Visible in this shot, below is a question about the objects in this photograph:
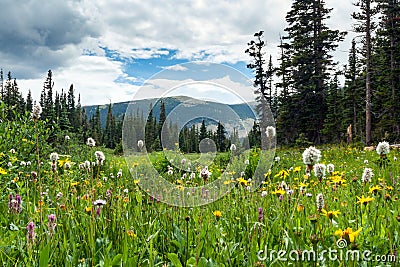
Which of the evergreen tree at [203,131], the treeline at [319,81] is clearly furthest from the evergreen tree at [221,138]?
the treeline at [319,81]

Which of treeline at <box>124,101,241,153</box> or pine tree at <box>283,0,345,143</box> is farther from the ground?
pine tree at <box>283,0,345,143</box>

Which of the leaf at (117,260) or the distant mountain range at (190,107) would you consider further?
the distant mountain range at (190,107)

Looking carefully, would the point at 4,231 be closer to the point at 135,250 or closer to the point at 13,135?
the point at 135,250

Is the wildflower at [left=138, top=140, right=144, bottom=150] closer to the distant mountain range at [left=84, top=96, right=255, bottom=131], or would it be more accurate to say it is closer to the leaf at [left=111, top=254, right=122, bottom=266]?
the distant mountain range at [left=84, top=96, right=255, bottom=131]

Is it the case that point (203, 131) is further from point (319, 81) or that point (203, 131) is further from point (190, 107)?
point (319, 81)

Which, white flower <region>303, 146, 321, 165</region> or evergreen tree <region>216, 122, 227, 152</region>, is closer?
white flower <region>303, 146, 321, 165</region>

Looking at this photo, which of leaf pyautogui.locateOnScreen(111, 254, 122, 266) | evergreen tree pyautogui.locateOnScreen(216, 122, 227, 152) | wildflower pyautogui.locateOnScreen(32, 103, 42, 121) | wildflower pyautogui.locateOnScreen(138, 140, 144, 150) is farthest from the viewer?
evergreen tree pyautogui.locateOnScreen(216, 122, 227, 152)

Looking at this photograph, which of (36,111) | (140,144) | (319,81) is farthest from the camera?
(319,81)

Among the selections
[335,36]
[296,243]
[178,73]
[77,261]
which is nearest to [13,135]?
[178,73]

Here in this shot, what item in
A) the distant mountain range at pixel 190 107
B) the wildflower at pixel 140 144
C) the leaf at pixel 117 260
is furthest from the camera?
the wildflower at pixel 140 144

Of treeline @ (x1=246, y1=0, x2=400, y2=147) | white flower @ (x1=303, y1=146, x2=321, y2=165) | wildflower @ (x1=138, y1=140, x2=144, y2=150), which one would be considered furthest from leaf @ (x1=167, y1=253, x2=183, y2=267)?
treeline @ (x1=246, y1=0, x2=400, y2=147)

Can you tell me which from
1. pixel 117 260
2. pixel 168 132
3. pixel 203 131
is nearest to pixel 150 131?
pixel 168 132

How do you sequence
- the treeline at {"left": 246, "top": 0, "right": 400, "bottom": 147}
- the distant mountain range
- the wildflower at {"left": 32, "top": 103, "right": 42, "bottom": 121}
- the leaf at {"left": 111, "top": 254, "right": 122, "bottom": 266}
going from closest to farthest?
1. the leaf at {"left": 111, "top": 254, "right": 122, "bottom": 266}
2. the wildflower at {"left": 32, "top": 103, "right": 42, "bottom": 121}
3. the distant mountain range
4. the treeline at {"left": 246, "top": 0, "right": 400, "bottom": 147}

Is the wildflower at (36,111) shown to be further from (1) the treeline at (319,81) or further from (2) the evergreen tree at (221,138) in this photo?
(1) the treeline at (319,81)
